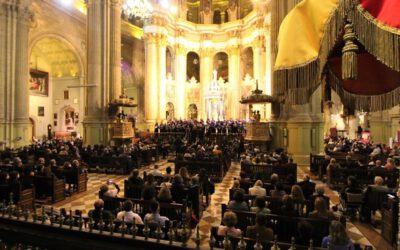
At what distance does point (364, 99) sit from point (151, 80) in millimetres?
25506

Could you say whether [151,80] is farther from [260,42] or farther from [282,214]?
[282,214]

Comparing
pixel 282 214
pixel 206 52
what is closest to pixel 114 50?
pixel 282 214

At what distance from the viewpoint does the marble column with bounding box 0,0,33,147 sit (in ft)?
48.9

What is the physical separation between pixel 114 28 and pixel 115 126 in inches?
253

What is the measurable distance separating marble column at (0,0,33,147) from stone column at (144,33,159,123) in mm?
12351

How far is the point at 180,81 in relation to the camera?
30.9 meters

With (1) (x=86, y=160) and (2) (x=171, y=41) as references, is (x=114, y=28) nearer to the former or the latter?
(1) (x=86, y=160)

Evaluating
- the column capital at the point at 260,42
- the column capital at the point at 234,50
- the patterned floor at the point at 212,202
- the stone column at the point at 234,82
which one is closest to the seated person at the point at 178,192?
the patterned floor at the point at 212,202

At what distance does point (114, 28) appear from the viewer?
17188 mm

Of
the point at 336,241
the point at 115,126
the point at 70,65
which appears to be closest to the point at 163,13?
the point at 70,65

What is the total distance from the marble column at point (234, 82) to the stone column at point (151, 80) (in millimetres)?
8367

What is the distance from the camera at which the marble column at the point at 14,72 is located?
14914 mm

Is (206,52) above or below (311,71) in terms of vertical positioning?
above

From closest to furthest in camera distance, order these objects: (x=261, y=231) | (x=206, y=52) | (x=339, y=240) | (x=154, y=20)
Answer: (x=339, y=240)
(x=261, y=231)
(x=154, y=20)
(x=206, y=52)
